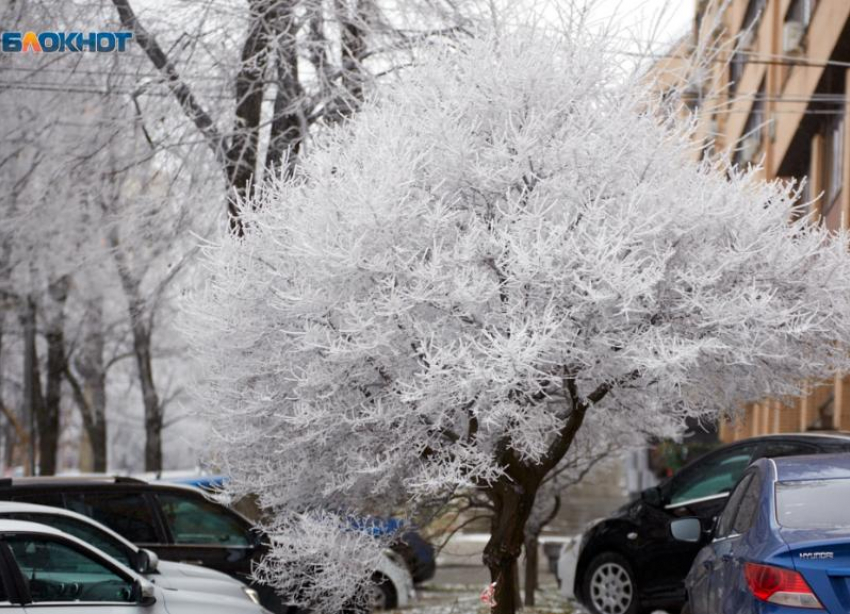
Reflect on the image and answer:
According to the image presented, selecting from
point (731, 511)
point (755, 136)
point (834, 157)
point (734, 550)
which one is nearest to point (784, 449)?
point (731, 511)

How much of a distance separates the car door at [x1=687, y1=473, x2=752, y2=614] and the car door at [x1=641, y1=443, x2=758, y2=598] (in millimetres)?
2295

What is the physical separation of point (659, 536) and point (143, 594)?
192 inches

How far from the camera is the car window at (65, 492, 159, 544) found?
36.2ft

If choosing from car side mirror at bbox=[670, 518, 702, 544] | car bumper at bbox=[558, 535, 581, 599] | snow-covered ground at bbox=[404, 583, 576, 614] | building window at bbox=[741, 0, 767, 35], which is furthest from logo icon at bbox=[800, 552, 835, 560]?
building window at bbox=[741, 0, 767, 35]

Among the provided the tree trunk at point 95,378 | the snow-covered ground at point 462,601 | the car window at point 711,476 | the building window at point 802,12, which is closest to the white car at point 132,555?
the snow-covered ground at point 462,601

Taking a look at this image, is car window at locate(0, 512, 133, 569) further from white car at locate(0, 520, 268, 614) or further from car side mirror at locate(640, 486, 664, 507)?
car side mirror at locate(640, 486, 664, 507)

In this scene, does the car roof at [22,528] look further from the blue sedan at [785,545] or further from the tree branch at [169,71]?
the tree branch at [169,71]

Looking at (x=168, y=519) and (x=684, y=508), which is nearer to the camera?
(x=684, y=508)

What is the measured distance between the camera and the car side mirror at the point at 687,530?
801 cm

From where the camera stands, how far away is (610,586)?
1103 centimetres

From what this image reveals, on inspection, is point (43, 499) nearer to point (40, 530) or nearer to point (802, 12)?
point (40, 530)

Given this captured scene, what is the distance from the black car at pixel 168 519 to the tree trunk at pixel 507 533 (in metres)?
2.08

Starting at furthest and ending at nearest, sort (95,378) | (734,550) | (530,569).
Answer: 1. (95,378)
2. (530,569)
3. (734,550)

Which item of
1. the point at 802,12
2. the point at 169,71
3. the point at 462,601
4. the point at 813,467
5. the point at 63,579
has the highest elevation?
the point at 802,12
